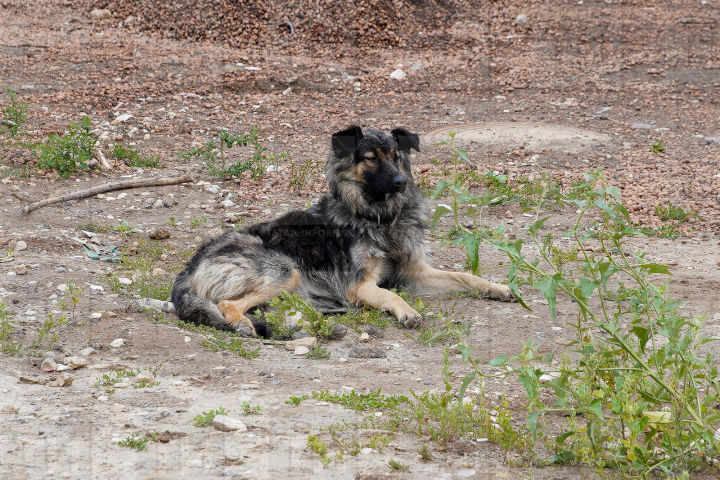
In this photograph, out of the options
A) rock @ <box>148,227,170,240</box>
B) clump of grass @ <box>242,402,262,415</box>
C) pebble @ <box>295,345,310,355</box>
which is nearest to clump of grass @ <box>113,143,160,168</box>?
rock @ <box>148,227,170,240</box>

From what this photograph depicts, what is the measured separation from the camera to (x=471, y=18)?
53.3ft

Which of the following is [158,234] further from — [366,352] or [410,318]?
[366,352]

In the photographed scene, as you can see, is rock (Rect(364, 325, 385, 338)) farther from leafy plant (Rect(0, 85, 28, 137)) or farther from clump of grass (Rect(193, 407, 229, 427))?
leafy plant (Rect(0, 85, 28, 137))

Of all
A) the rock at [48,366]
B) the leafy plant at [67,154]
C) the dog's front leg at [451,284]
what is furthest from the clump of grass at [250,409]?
the leafy plant at [67,154]

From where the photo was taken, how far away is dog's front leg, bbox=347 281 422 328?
6.43 metres

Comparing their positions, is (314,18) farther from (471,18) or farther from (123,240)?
(123,240)

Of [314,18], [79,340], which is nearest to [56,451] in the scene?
[79,340]

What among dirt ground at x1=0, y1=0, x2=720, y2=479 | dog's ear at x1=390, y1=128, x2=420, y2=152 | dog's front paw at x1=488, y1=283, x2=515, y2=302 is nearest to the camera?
dirt ground at x1=0, y1=0, x2=720, y2=479

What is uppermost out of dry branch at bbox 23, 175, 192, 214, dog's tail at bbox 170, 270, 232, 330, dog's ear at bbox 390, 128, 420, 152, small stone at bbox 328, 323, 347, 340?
dog's ear at bbox 390, 128, 420, 152

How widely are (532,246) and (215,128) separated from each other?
5.32m

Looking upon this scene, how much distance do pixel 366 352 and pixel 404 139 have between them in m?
2.60

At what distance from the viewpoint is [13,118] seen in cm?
1103

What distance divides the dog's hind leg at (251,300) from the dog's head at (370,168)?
3.19 feet

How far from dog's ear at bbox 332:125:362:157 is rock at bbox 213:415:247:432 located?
3715 mm
